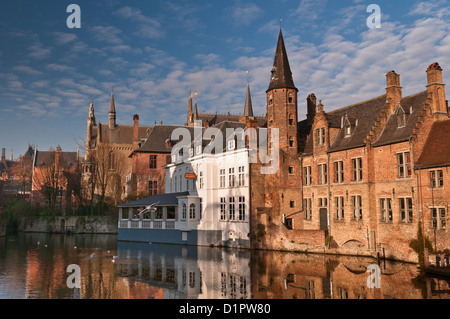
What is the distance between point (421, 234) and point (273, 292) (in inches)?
522

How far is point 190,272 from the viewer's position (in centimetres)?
2377

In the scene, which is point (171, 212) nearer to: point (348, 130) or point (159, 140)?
point (159, 140)

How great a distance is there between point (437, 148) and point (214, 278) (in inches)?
654

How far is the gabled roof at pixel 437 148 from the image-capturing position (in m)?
25.3

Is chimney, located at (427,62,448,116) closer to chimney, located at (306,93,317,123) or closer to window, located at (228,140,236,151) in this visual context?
chimney, located at (306,93,317,123)

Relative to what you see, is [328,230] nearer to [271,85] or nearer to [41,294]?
[271,85]

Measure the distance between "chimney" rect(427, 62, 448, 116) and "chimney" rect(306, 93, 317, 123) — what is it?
13942mm

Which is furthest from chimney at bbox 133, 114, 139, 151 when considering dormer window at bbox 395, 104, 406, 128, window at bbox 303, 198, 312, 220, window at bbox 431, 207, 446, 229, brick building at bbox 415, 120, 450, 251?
window at bbox 431, 207, 446, 229

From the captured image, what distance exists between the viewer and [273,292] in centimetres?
1761

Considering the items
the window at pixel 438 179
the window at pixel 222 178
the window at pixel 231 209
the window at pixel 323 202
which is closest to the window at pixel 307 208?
the window at pixel 323 202

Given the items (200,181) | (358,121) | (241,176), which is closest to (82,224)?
(200,181)

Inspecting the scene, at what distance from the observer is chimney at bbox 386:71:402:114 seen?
31594 millimetres

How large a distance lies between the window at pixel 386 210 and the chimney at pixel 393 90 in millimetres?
7157
